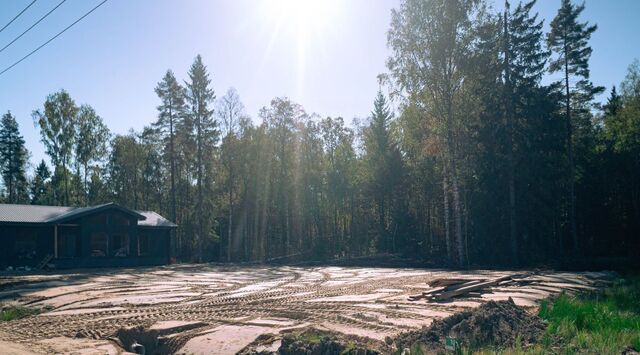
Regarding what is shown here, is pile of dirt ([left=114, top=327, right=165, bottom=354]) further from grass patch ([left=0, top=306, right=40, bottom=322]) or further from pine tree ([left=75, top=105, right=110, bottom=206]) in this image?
pine tree ([left=75, top=105, right=110, bottom=206])

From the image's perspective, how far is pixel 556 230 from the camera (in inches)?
1528

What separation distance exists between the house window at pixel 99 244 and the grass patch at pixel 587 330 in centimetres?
2821

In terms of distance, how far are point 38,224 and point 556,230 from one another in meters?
36.5

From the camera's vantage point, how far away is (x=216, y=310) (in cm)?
1206

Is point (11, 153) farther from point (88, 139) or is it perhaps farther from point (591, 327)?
point (591, 327)

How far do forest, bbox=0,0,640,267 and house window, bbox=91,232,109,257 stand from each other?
9507mm

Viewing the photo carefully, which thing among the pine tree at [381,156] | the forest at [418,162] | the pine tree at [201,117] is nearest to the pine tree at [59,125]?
the forest at [418,162]

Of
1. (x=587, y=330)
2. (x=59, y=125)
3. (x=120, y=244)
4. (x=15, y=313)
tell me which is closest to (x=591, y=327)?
(x=587, y=330)

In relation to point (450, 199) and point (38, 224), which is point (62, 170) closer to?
point (38, 224)

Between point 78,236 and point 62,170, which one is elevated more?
point 62,170

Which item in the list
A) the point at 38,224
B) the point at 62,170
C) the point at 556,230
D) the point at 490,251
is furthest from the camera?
the point at 62,170

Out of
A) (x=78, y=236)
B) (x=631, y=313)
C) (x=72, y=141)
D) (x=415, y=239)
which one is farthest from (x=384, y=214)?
(x=631, y=313)

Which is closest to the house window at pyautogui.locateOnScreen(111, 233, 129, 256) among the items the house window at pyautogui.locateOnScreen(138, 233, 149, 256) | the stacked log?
the house window at pyautogui.locateOnScreen(138, 233, 149, 256)

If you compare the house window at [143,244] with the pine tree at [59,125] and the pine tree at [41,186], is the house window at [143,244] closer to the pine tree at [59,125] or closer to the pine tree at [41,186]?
the pine tree at [59,125]
